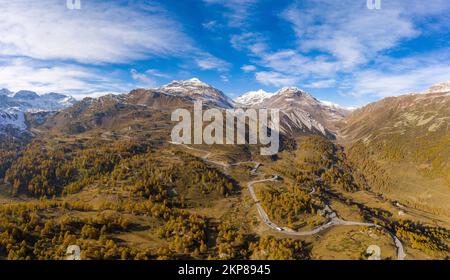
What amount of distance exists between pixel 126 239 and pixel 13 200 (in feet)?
428

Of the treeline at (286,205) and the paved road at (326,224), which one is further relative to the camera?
the treeline at (286,205)

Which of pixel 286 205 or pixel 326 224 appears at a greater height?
pixel 286 205

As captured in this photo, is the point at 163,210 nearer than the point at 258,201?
Yes

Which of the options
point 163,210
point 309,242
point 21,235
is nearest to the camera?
point 21,235

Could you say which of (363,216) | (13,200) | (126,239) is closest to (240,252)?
(126,239)

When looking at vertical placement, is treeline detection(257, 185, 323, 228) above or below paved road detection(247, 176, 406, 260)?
above

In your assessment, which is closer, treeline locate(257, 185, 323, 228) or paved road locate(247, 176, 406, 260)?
paved road locate(247, 176, 406, 260)

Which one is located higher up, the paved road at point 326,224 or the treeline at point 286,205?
the treeline at point 286,205

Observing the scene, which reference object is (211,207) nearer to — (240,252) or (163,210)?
(163,210)

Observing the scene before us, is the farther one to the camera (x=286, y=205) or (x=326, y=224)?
(x=286, y=205)
